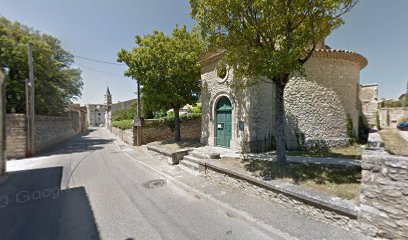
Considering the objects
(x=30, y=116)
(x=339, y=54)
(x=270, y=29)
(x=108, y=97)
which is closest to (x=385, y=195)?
(x=270, y=29)

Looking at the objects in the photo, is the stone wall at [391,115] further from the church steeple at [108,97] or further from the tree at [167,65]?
the church steeple at [108,97]

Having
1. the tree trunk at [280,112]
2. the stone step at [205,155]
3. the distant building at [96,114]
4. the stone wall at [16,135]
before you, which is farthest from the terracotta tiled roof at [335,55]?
the distant building at [96,114]

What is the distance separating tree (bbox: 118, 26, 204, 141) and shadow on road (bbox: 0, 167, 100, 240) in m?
6.91

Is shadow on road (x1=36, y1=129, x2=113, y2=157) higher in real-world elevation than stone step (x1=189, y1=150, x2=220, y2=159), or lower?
lower

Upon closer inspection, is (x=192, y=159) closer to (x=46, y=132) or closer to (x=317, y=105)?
(x=317, y=105)

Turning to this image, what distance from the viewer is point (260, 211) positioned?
430 cm

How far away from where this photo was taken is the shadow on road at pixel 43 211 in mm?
3654

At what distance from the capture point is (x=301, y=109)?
9820 mm

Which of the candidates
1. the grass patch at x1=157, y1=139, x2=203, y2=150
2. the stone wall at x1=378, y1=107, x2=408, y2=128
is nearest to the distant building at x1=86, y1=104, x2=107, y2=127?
the grass patch at x1=157, y1=139, x2=203, y2=150

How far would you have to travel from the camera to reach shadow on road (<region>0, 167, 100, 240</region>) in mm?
3654

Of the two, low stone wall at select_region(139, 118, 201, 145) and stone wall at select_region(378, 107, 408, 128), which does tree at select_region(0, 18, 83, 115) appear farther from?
stone wall at select_region(378, 107, 408, 128)

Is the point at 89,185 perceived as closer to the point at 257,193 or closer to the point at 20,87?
the point at 257,193

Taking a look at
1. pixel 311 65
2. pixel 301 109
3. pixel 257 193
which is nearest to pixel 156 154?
pixel 257 193

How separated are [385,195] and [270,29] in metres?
4.96
